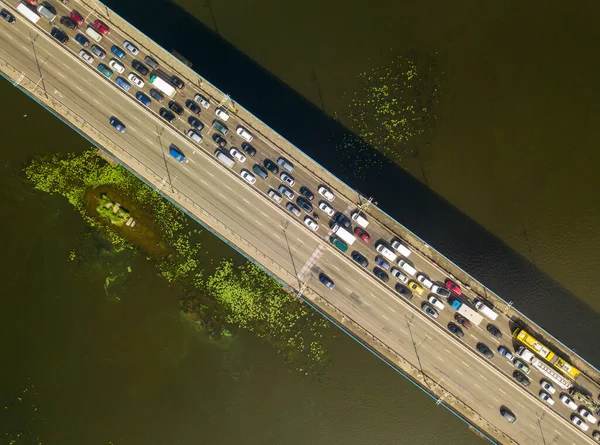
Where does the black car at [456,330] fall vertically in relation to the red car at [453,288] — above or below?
below

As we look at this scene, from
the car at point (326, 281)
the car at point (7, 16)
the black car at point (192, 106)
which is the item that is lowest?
the car at point (326, 281)

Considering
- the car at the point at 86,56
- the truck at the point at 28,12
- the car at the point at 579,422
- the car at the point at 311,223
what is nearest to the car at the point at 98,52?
the car at the point at 86,56

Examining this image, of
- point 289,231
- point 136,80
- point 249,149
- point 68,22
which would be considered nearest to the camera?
point 68,22

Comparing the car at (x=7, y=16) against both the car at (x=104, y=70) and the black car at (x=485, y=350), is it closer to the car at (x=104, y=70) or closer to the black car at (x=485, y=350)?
the car at (x=104, y=70)

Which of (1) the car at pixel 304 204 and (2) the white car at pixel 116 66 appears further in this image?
(1) the car at pixel 304 204

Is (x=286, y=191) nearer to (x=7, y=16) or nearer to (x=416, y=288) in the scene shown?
(x=416, y=288)

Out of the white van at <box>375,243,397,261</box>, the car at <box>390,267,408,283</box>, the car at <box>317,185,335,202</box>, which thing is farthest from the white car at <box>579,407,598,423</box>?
the car at <box>317,185,335,202</box>

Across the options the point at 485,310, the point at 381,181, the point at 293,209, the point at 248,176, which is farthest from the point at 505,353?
the point at 248,176
